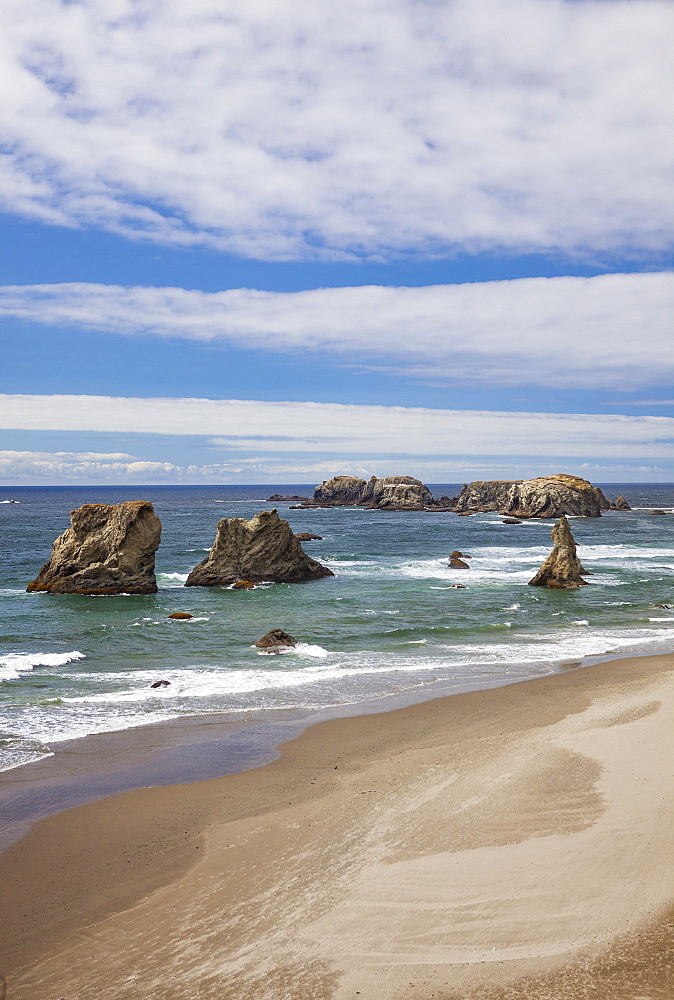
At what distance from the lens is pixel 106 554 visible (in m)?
39.4

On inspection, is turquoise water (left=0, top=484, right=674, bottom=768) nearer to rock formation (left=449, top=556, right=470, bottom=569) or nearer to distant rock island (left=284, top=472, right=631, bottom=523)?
rock formation (left=449, top=556, right=470, bottom=569)

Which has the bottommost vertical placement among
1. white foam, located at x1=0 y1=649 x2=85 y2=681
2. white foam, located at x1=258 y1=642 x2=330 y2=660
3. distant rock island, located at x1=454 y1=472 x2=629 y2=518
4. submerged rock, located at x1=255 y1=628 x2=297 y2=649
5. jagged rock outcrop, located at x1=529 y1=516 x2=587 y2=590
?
white foam, located at x1=0 y1=649 x2=85 y2=681

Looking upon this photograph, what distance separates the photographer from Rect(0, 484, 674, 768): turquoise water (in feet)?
61.9

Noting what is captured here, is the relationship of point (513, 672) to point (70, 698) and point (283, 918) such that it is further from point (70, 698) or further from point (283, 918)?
point (283, 918)

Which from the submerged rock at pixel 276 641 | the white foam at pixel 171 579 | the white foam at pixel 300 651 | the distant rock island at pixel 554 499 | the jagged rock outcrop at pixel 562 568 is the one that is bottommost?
the white foam at pixel 300 651

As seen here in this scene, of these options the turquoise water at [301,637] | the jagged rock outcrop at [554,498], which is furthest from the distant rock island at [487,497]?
the turquoise water at [301,637]

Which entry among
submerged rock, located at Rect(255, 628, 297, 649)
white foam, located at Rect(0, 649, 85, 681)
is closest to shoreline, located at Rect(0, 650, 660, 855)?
submerged rock, located at Rect(255, 628, 297, 649)

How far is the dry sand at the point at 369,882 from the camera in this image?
7270mm

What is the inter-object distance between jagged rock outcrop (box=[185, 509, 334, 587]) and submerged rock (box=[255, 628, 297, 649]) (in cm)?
1641

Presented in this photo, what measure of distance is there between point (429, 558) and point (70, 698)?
41203 millimetres

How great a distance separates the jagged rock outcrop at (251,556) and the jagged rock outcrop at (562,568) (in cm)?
1509

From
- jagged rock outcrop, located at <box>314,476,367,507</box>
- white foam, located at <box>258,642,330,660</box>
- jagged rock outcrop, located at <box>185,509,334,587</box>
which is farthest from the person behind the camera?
jagged rock outcrop, located at <box>314,476,367,507</box>

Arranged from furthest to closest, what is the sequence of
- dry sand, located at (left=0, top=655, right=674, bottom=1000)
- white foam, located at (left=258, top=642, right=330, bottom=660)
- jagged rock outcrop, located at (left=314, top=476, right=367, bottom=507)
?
jagged rock outcrop, located at (left=314, top=476, right=367, bottom=507), white foam, located at (left=258, top=642, right=330, bottom=660), dry sand, located at (left=0, top=655, right=674, bottom=1000)

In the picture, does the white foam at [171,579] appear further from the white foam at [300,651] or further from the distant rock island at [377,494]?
the distant rock island at [377,494]
